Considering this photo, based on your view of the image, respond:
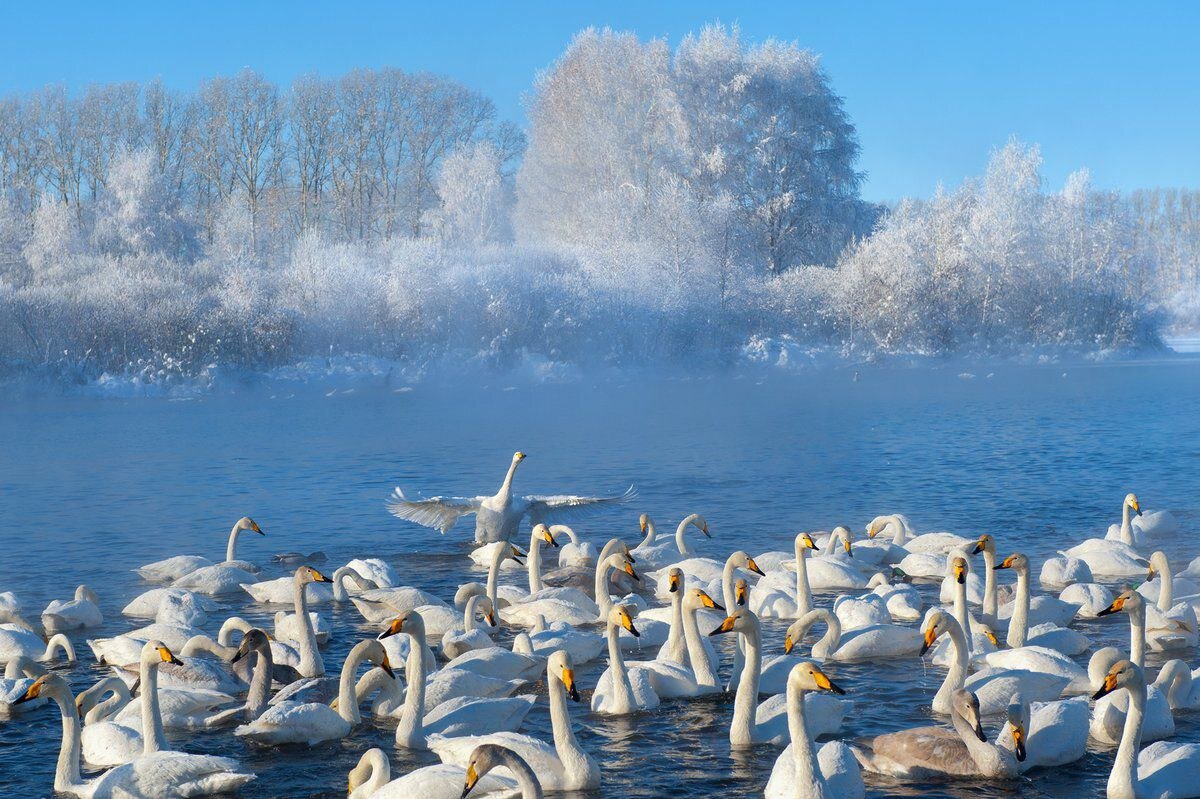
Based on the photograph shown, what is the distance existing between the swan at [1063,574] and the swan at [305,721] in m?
7.37

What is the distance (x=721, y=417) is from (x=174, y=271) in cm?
2653

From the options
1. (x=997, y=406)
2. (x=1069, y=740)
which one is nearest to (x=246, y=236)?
(x=997, y=406)

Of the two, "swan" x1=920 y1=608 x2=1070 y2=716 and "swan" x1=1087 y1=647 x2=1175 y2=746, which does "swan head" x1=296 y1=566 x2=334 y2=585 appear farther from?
"swan" x1=1087 y1=647 x2=1175 y2=746

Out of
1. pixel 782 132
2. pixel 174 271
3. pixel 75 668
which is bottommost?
pixel 75 668

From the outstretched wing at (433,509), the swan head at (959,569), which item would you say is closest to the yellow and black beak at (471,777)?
the swan head at (959,569)

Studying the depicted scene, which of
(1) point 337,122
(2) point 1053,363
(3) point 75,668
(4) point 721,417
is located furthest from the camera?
(1) point 337,122

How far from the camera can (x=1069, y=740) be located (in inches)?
306

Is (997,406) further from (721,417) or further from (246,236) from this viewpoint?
(246,236)

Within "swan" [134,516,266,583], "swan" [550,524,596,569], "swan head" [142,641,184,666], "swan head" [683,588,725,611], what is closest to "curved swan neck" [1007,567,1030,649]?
"swan head" [683,588,725,611]

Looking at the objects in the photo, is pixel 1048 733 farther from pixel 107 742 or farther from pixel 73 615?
pixel 73 615

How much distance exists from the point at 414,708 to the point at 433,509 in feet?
24.9

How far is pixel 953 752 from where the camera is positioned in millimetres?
7637

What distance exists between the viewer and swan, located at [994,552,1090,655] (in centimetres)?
1011

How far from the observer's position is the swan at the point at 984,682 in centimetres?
867
